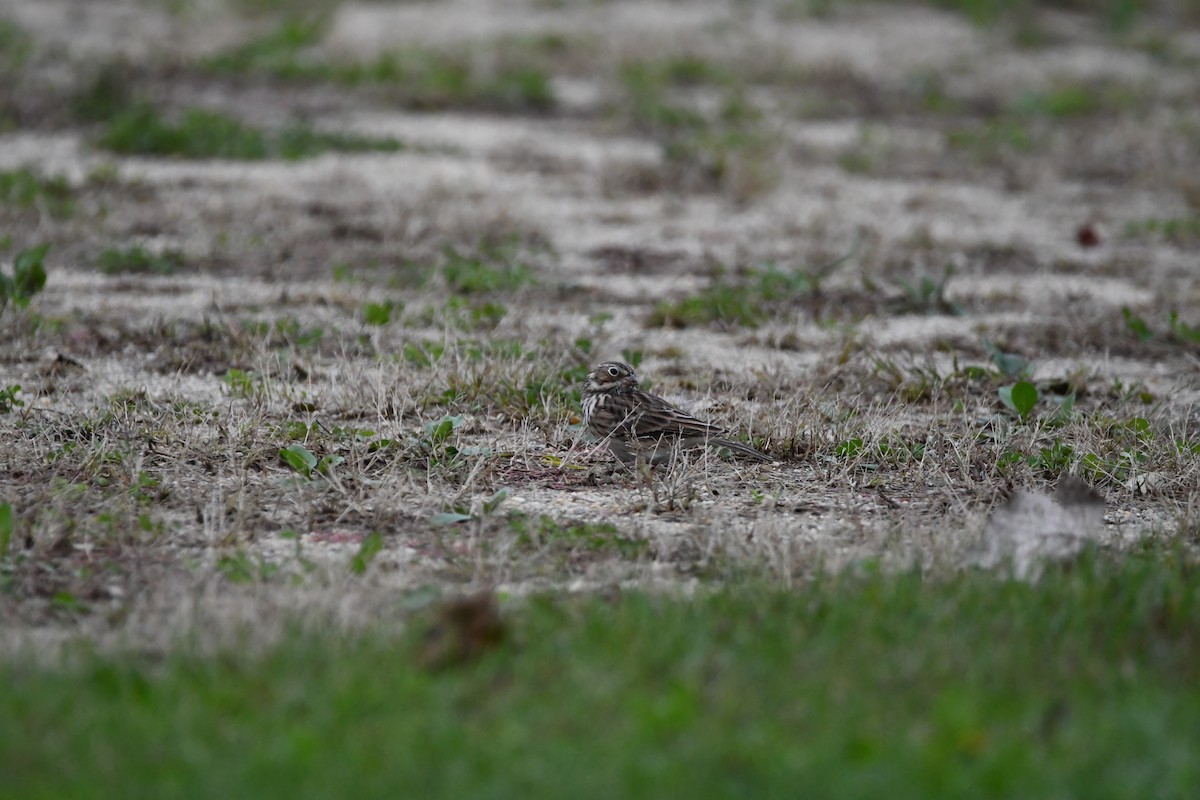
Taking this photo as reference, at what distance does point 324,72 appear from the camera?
16.5 metres

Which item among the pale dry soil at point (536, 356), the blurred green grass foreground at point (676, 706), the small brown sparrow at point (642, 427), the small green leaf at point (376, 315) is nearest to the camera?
the blurred green grass foreground at point (676, 706)

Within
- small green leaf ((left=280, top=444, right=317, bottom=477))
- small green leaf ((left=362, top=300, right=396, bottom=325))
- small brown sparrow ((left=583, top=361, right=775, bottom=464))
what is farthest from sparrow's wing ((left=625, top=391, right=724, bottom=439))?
small green leaf ((left=362, top=300, right=396, bottom=325))

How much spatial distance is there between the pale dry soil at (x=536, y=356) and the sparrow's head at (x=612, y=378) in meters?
0.23

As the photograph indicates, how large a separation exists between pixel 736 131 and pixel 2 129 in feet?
22.9

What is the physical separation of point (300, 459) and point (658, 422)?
4.82ft

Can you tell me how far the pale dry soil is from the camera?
4.84 meters

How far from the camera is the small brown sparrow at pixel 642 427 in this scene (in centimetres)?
592

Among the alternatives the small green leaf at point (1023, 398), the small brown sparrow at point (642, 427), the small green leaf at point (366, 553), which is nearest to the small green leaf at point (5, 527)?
the small green leaf at point (366, 553)

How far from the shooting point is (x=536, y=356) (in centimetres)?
730

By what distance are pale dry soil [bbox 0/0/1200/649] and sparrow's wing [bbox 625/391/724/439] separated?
0.47 ft

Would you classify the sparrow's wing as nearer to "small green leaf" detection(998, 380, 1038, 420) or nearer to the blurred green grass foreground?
"small green leaf" detection(998, 380, 1038, 420)

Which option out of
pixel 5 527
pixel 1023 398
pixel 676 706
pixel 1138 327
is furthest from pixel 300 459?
pixel 1138 327

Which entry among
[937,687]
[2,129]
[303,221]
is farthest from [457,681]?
[2,129]

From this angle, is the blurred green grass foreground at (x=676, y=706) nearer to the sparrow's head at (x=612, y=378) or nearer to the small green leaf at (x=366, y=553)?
the small green leaf at (x=366, y=553)
